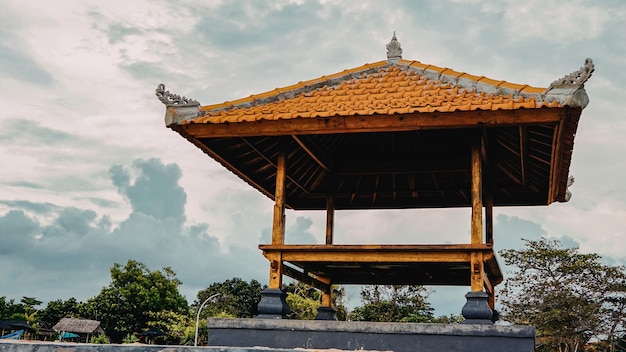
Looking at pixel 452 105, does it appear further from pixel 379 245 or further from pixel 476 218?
pixel 379 245

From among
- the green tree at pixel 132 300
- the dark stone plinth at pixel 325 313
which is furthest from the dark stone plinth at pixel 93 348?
the green tree at pixel 132 300

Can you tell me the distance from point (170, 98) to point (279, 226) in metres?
2.26

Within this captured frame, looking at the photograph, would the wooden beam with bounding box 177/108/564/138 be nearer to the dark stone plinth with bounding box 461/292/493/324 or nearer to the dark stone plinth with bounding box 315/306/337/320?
the dark stone plinth with bounding box 461/292/493/324

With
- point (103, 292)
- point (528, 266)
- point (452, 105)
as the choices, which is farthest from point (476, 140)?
point (103, 292)

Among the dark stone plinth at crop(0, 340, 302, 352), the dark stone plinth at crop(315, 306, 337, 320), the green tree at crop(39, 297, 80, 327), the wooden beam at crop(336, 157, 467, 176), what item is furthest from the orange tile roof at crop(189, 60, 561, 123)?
the green tree at crop(39, 297, 80, 327)

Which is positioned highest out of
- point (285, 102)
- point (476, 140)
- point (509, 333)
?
point (285, 102)

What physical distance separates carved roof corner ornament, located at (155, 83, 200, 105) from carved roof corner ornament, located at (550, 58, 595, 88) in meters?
4.57

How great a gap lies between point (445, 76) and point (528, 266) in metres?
26.2

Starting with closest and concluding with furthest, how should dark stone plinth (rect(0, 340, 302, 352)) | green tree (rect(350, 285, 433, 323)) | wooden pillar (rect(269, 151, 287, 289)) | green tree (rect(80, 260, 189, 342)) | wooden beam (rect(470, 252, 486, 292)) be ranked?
1. dark stone plinth (rect(0, 340, 302, 352))
2. wooden beam (rect(470, 252, 486, 292))
3. wooden pillar (rect(269, 151, 287, 289))
4. green tree (rect(350, 285, 433, 323))
5. green tree (rect(80, 260, 189, 342))

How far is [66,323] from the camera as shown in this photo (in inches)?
2121

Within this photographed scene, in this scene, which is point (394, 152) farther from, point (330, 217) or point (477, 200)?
point (477, 200)

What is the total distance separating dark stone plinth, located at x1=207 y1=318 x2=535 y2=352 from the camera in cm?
768

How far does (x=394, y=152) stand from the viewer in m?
11.4

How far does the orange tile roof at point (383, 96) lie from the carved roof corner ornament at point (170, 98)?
9.5 inches
